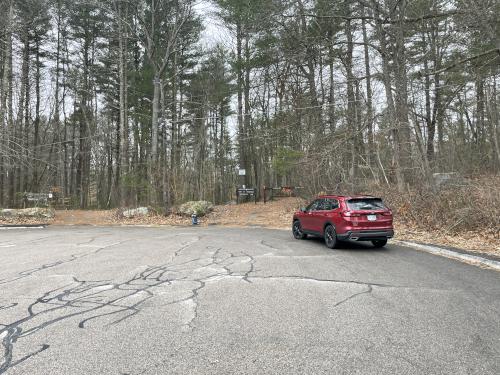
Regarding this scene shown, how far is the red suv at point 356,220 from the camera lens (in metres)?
11.1

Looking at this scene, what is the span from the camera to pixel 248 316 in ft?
16.5

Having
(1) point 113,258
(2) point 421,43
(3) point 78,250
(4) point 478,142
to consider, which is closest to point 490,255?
(1) point 113,258

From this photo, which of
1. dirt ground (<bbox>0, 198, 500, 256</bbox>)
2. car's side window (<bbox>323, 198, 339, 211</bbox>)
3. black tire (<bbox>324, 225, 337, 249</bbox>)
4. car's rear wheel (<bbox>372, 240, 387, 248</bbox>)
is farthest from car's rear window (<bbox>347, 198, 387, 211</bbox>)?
dirt ground (<bbox>0, 198, 500, 256</bbox>)

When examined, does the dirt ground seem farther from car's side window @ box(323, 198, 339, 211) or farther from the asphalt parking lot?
the asphalt parking lot

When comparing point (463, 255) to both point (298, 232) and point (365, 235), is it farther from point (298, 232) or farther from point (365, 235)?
point (298, 232)

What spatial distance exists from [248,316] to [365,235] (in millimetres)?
6880

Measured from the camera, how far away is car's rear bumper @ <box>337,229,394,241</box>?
11.0 m

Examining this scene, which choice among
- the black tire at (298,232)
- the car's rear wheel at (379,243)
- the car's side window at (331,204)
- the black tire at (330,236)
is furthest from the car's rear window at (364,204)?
the black tire at (298,232)

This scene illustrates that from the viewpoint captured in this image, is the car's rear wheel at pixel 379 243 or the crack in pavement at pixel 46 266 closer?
the crack in pavement at pixel 46 266

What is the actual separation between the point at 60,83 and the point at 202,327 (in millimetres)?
35473

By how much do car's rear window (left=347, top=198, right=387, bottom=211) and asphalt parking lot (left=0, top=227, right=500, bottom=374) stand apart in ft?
7.59

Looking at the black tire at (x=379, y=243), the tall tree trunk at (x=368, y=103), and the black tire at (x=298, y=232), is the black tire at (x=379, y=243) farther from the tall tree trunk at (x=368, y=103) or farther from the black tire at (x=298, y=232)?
the tall tree trunk at (x=368, y=103)

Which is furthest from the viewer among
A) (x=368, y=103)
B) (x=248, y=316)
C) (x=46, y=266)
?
(x=368, y=103)

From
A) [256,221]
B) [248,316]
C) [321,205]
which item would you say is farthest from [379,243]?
[256,221]
